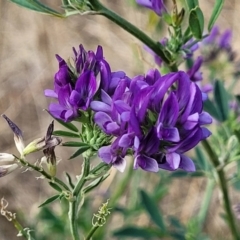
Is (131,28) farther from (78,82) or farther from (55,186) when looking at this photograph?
(55,186)

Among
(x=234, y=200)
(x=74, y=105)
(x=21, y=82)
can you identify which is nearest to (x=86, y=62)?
(x=74, y=105)

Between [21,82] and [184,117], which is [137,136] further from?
[21,82]

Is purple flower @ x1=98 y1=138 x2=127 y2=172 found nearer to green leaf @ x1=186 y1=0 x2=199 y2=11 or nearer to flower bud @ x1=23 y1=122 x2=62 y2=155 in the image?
flower bud @ x1=23 y1=122 x2=62 y2=155

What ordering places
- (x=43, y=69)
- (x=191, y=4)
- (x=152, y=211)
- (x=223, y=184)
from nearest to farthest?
(x=191, y=4)
(x=223, y=184)
(x=152, y=211)
(x=43, y=69)

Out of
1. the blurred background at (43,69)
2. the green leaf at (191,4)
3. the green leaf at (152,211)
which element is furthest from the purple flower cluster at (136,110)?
the blurred background at (43,69)

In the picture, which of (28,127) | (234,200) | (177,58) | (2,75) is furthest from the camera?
(2,75)

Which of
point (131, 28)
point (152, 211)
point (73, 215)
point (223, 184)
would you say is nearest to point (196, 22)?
point (131, 28)
